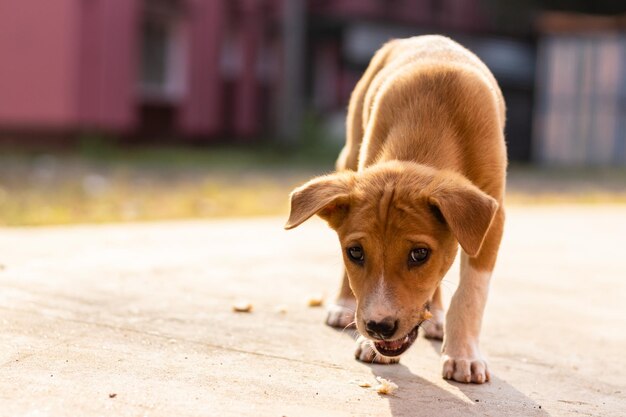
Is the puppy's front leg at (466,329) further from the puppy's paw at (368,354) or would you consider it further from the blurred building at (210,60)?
the blurred building at (210,60)

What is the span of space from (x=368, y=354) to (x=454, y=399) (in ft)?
1.82

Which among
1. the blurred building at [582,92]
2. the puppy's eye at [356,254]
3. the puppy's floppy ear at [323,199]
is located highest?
the puppy's floppy ear at [323,199]

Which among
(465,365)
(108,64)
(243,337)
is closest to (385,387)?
(465,365)

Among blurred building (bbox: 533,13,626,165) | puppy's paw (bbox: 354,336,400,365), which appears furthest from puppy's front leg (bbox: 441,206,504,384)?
blurred building (bbox: 533,13,626,165)

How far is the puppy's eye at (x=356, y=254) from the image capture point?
350 cm

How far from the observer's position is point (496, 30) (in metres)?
24.4

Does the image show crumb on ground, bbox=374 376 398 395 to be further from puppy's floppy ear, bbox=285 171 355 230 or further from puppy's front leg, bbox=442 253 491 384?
puppy's floppy ear, bbox=285 171 355 230

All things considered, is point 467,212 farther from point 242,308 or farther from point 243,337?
point 242,308

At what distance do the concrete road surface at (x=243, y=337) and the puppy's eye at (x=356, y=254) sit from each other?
1.47ft

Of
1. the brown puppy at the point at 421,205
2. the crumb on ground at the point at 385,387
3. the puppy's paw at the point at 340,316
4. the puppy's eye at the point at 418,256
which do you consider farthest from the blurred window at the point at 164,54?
the crumb on ground at the point at 385,387

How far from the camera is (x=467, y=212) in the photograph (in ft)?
10.9

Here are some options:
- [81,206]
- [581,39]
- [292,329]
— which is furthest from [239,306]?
[581,39]

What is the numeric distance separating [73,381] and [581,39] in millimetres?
17217

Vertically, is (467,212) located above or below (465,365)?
above
